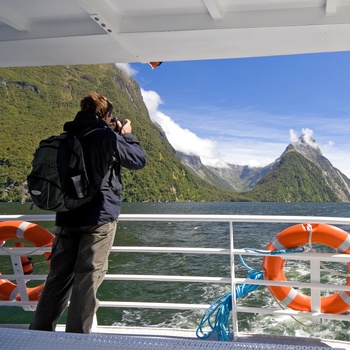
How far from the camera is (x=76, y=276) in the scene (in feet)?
4.52

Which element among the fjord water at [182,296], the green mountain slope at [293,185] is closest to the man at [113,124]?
the fjord water at [182,296]

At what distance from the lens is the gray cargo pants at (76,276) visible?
1367mm

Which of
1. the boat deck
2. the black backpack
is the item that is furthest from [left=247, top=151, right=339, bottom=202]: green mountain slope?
the boat deck

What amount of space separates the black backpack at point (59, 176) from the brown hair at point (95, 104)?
0.19 m

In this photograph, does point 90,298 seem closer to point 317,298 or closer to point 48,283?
point 48,283

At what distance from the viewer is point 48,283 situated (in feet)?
4.72

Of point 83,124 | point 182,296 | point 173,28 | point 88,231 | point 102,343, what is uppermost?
point 173,28

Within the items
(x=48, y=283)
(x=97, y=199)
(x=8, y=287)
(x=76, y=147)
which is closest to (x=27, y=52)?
(x=76, y=147)

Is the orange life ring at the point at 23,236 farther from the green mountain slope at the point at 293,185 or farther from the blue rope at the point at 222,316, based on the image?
the green mountain slope at the point at 293,185

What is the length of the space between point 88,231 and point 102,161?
10.9 inches

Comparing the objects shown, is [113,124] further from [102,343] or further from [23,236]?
[23,236]

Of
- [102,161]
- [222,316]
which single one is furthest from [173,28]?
[222,316]

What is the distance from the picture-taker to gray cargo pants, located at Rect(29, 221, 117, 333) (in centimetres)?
137

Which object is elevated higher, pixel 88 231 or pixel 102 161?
pixel 102 161
